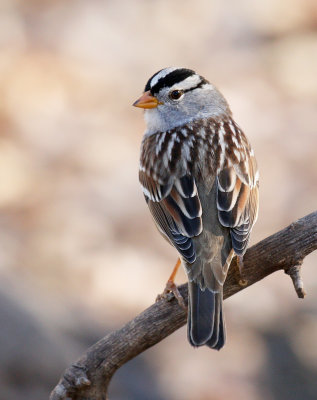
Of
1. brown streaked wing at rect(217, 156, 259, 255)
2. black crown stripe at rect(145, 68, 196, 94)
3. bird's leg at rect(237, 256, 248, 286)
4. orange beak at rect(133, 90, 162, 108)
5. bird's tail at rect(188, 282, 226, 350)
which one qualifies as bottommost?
bird's tail at rect(188, 282, 226, 350)

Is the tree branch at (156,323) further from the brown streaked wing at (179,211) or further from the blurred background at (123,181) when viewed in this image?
A: the blurred background at (123,181)

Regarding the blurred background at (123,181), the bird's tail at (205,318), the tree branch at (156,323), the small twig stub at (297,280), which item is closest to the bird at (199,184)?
the bird's tail at (205,318)

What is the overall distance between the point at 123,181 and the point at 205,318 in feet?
14.9

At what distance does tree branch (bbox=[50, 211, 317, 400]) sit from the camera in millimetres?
3906

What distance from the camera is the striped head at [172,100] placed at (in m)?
4.92

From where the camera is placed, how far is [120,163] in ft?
28.0

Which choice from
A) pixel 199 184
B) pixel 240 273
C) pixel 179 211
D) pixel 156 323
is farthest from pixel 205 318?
pixel 199 184

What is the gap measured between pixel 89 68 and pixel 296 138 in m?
2.59

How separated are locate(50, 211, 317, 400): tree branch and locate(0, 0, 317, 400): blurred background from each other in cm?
206

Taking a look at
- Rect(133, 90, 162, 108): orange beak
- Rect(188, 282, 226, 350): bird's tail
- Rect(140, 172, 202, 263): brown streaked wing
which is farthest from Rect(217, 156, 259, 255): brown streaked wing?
Rect(133, 90, 162, 108): orange beak

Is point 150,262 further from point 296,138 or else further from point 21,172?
point 296,138

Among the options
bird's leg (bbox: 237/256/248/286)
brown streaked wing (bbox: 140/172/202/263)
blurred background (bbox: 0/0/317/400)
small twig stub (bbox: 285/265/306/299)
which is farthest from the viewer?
blurred background (bbox: 0/0/317/400)

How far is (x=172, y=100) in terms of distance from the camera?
16.3 ft

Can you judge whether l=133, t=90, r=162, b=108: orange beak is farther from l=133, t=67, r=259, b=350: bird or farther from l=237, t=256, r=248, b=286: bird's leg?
l=237, t=256, r=248, b=286: bird's leg
